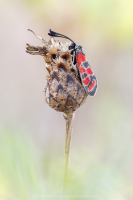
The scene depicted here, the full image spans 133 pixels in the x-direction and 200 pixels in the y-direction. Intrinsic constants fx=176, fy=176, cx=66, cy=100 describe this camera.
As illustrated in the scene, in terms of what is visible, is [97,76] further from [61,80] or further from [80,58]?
[61,80]

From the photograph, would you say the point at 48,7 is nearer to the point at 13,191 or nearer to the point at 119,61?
the point at 119,61

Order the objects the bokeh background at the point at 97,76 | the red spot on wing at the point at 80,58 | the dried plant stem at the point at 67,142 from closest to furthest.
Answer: the dried plant stem at the point at 67,142
the red spot on wing at the point at 80,58
the bokeh background at the point at 97,76

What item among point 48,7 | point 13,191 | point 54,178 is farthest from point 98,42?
point 13,191

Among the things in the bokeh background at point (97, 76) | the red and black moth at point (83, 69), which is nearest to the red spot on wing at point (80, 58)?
the red and black moth at point (83, 69)

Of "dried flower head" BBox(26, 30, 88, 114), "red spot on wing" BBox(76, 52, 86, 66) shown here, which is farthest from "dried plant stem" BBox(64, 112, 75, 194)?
"red spot on wing" BBox(76, 52, 86, 66)

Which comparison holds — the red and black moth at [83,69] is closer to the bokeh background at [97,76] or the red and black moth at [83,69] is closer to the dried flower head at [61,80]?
the dried flower head at [61,80]

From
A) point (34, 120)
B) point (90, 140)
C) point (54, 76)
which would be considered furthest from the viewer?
point (34, 120)

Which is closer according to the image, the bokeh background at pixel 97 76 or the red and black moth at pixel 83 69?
the red and black moth at pixel 83 69

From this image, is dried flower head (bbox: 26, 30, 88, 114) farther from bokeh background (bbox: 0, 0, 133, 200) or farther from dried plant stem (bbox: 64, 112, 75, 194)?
bokeh background (bbox: 0, 0, 133, 200)
